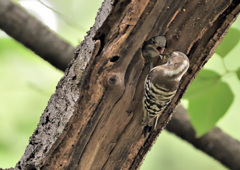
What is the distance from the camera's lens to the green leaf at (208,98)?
1412 millimetres

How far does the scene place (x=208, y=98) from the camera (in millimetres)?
1448

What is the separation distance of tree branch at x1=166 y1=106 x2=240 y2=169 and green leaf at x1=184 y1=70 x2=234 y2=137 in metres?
A: 0.58

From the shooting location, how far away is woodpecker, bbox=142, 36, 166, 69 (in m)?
1.21

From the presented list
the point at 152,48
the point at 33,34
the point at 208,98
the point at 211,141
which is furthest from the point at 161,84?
the point at 211,141

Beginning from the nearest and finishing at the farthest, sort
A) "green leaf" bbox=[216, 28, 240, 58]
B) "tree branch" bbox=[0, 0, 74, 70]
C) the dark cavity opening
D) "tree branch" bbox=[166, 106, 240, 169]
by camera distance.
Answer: the dark cavity opening
"green leaf" bbox=[216, 28, 240, 58]
"tree branch" bbox=[0, 0, 74, 70]
"tree branch" bbox=[166, 106, 240, 169]

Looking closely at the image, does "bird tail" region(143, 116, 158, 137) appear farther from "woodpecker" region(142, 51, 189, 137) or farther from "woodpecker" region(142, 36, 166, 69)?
"woodpecker" region(142, 36, 166, 69)

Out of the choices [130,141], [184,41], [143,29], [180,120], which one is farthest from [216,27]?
[180,120]

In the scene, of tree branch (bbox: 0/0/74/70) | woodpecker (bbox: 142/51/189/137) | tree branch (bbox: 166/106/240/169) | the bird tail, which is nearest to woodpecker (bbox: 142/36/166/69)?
woodpecker (bbox: 142/51/189/137)

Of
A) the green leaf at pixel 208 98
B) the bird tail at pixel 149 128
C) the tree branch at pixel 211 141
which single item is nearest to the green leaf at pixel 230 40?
the green leaf at pixel 208 98

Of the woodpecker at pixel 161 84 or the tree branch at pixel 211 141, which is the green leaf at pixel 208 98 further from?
the tree branch at pixel 211 141

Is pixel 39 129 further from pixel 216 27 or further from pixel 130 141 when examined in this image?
pixel 216 27

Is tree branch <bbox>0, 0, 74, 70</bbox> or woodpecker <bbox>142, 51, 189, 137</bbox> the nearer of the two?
woodpecker <bbox>142, 51, 189, 137</bbox>

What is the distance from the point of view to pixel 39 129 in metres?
1.30

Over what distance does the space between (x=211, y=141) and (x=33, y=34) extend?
1.11 metres
